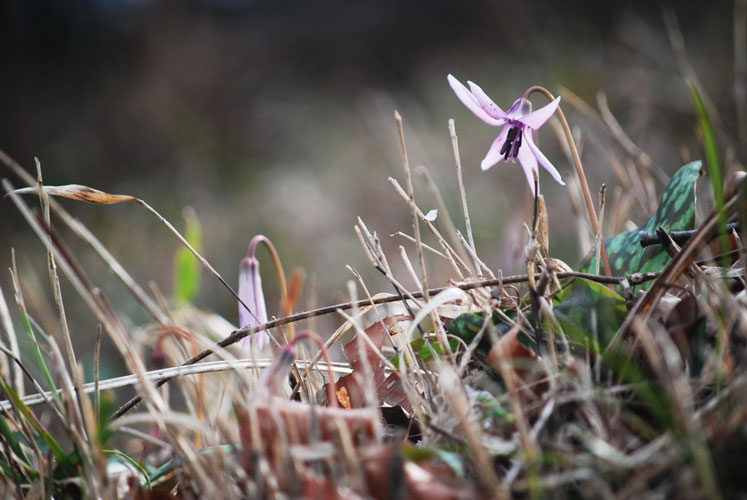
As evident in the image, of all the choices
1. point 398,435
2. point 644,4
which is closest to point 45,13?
point 644,4

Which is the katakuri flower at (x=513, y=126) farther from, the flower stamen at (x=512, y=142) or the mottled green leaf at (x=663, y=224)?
the mottled green leaf at (x=663, y=224)

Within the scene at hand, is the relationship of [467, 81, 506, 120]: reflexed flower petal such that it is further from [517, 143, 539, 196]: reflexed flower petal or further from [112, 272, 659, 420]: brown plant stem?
[112, 272, 659, 420]: brown plant stem

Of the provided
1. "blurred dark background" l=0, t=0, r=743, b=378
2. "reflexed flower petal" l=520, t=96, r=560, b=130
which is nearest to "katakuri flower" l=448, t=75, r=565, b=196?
"reflexed flower petal" l=520, t=96, r=560, b=130

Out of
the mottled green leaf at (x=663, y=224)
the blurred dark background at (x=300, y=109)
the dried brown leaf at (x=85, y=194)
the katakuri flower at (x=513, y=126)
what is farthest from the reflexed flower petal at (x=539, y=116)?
the blurred dark background at (x=300, y=109)

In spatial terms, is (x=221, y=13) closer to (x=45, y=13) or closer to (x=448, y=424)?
(x=45, y=13)

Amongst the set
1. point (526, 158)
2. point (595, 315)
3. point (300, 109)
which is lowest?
point (595, 315)

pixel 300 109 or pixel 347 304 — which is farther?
pixel 300 109

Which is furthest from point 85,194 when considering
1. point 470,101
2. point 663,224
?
point 663,224

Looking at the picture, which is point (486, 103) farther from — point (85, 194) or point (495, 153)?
point (85, 194)
